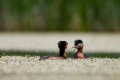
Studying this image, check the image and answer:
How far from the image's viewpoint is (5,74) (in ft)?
23.3

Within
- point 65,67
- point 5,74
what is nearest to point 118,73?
point 65,67

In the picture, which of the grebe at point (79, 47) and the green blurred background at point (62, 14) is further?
the green blurred background at point (62, 14)

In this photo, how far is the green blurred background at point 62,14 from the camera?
17.4 metres

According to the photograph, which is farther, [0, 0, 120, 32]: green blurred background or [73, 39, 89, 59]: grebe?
[0, 0, 120, 32]: green blurred background

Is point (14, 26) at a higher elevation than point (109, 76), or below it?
higher

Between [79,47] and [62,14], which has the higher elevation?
[62,14]

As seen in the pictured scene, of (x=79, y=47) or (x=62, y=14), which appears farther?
(x=62, y=14)

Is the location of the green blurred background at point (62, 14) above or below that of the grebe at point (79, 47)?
above

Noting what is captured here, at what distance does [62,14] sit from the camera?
1775 cm

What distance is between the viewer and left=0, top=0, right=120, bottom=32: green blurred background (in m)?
17.4

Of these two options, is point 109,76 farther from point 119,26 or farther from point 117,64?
point 119,26

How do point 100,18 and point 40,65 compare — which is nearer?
point 40,65

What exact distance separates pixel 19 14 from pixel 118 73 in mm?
10527

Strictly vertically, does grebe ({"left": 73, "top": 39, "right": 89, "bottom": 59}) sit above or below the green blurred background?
below
